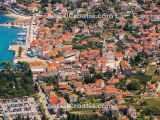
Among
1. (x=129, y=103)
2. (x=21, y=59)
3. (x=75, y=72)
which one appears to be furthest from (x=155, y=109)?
(x=21, y=59)

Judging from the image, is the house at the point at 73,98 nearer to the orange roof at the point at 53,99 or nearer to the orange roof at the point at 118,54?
the orange roof at the point at 53,99

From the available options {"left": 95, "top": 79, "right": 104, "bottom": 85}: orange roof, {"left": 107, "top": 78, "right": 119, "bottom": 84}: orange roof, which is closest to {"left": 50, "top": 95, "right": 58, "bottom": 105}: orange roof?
{"left": 95, "top": 79, "right": 104, "bottom": 85}: orange roof

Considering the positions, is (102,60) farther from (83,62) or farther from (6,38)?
(6,38)

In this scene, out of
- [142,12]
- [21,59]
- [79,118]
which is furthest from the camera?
[142,12]

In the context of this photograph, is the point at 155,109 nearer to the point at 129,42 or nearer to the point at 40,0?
the point at 129,42

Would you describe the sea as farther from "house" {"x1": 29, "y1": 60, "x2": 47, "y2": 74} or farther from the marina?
"house" {"x1": 29, "y1": 60, "x2": 47, "y2": 74}

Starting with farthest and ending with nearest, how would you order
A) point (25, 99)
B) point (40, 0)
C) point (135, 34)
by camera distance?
point (40, 0)
point (135, 34)
point (25, 99)
